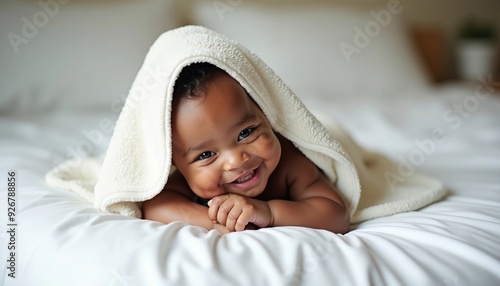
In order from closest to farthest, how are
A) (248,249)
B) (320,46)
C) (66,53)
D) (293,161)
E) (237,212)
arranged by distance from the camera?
(248,249), (237,212), (293,161), (66,53), (320,46)

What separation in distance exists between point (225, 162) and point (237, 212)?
9cm

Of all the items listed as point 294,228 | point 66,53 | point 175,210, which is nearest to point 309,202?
point 294,228

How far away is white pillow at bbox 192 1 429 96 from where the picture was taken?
7.61ft

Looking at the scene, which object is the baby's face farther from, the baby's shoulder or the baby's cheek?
the baby's shoulder

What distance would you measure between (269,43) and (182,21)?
0.48 m

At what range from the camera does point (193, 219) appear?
892 millimetres

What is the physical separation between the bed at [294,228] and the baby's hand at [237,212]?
5cm

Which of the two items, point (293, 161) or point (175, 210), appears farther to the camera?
point (293, 161)

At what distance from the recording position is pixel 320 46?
7.78ft

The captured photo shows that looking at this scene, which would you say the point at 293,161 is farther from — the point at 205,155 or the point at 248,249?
the point at 248,249

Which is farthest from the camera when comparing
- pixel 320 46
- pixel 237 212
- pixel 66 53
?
pixel 320 46

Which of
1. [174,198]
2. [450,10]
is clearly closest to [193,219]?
[174,198]

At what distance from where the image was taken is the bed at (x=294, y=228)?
0.70m

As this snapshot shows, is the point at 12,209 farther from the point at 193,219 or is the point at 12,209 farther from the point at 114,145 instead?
the point at 193,219
